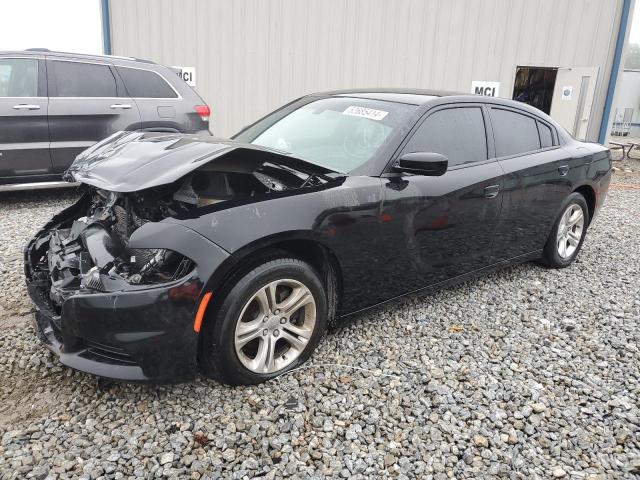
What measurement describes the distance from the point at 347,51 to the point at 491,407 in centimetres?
855

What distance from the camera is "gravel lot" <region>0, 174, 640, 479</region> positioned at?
2.09 meters

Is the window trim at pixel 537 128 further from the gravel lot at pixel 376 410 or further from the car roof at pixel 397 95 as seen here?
the gravel lot at pixel 376 410

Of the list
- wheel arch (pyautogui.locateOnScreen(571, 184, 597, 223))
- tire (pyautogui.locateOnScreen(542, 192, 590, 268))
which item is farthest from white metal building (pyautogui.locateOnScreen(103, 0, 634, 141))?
tire (pyautogui.locateOnScreen(542, 192, 590, 268))

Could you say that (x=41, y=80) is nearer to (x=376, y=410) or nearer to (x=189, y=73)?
(x=189, y=73)

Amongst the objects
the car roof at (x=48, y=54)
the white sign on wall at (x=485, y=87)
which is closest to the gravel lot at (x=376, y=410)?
the car roof at (x=48, y=54)

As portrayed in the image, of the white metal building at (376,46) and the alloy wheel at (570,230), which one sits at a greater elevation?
the white metal building at (376,46)

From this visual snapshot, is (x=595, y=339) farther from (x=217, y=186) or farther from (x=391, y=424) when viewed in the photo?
(x=217, y=186)

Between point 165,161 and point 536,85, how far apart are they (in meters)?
11.8

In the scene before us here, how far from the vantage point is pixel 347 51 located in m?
9.77

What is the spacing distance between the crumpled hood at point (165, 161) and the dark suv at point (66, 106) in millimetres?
3124

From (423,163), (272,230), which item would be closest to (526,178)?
(423,163)

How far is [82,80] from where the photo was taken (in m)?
5.80

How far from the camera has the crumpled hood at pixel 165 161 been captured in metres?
2.40

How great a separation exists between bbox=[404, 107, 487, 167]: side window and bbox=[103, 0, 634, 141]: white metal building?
6.65 meters
